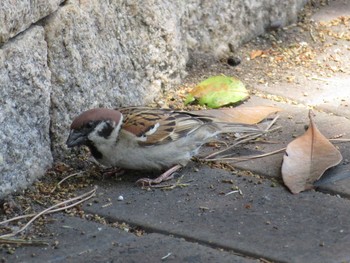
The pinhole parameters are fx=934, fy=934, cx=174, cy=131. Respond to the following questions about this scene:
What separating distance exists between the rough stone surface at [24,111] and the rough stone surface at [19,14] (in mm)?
62

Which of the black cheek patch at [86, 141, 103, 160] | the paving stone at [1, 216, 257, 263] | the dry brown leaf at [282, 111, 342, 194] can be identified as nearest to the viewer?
the paving stone at [1, 216, 257, 263]

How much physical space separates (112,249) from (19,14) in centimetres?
125

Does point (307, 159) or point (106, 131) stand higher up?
point (106, 131)

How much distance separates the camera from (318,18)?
6.87 meters

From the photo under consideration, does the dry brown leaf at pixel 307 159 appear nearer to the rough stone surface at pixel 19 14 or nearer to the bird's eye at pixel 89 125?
the bird's eye at pixel 89 125

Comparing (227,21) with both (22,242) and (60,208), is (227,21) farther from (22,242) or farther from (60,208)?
(22,242)

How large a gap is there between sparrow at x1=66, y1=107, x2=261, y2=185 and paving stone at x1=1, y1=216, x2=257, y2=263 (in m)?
0.62

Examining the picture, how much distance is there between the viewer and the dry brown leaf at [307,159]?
14.8 ft

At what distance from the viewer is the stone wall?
442cm

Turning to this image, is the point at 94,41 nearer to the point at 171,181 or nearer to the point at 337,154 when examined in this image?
the point at 171,181

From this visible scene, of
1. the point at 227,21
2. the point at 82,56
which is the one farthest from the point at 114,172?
the point at 227,21

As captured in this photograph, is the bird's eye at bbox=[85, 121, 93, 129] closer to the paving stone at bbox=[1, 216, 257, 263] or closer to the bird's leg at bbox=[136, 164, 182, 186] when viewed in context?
the bird's leg at bbox=[136, 164, 182, 186]

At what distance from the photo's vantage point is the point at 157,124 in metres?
4.71

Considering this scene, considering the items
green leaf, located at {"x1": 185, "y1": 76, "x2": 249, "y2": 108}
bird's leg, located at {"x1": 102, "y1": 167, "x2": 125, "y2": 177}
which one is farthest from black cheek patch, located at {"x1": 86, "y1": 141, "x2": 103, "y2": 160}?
green leaf, located at {"x1": 185, "y1": 76, "x2": 249, "y2": 108}
